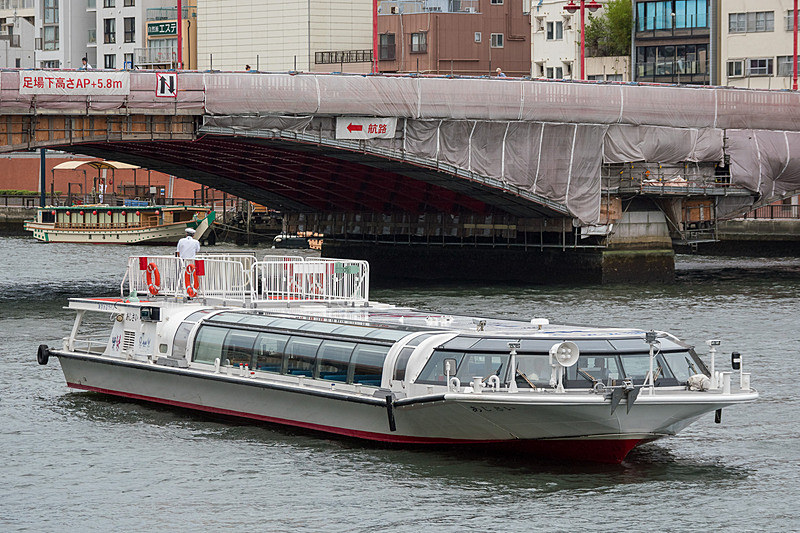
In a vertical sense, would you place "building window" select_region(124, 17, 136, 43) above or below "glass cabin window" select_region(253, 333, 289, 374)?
above

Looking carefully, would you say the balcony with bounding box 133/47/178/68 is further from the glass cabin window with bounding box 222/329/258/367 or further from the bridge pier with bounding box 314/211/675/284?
the glass cabin window with bounding box 222/329/258/367

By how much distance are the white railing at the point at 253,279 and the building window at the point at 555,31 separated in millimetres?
83499

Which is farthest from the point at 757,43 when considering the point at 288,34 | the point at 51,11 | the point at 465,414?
the point at 465,414

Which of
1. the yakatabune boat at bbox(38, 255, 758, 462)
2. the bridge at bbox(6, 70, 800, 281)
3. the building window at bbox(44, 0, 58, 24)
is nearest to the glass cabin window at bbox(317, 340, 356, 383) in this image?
the yakatabune boat at bbox(38, 255, 758, 462)

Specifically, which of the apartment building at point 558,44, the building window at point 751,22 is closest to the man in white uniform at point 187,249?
the building window at point 751,22

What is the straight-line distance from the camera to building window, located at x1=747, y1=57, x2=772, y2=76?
98.9 metres

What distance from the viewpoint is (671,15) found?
103 m

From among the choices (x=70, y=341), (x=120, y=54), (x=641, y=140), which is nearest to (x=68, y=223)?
(x=120, y=54)

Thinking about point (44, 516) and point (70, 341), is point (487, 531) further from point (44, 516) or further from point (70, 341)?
point (70, 341)

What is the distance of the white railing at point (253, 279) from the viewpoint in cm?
3147

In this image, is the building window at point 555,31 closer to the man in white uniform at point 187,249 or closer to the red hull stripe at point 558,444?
the man in white uniform at point 187,249

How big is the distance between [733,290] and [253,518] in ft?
138

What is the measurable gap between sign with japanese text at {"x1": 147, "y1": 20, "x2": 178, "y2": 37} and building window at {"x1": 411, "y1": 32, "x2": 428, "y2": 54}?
27.4 meters

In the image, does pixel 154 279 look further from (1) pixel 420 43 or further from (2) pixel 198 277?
(1) pixel 420 43
